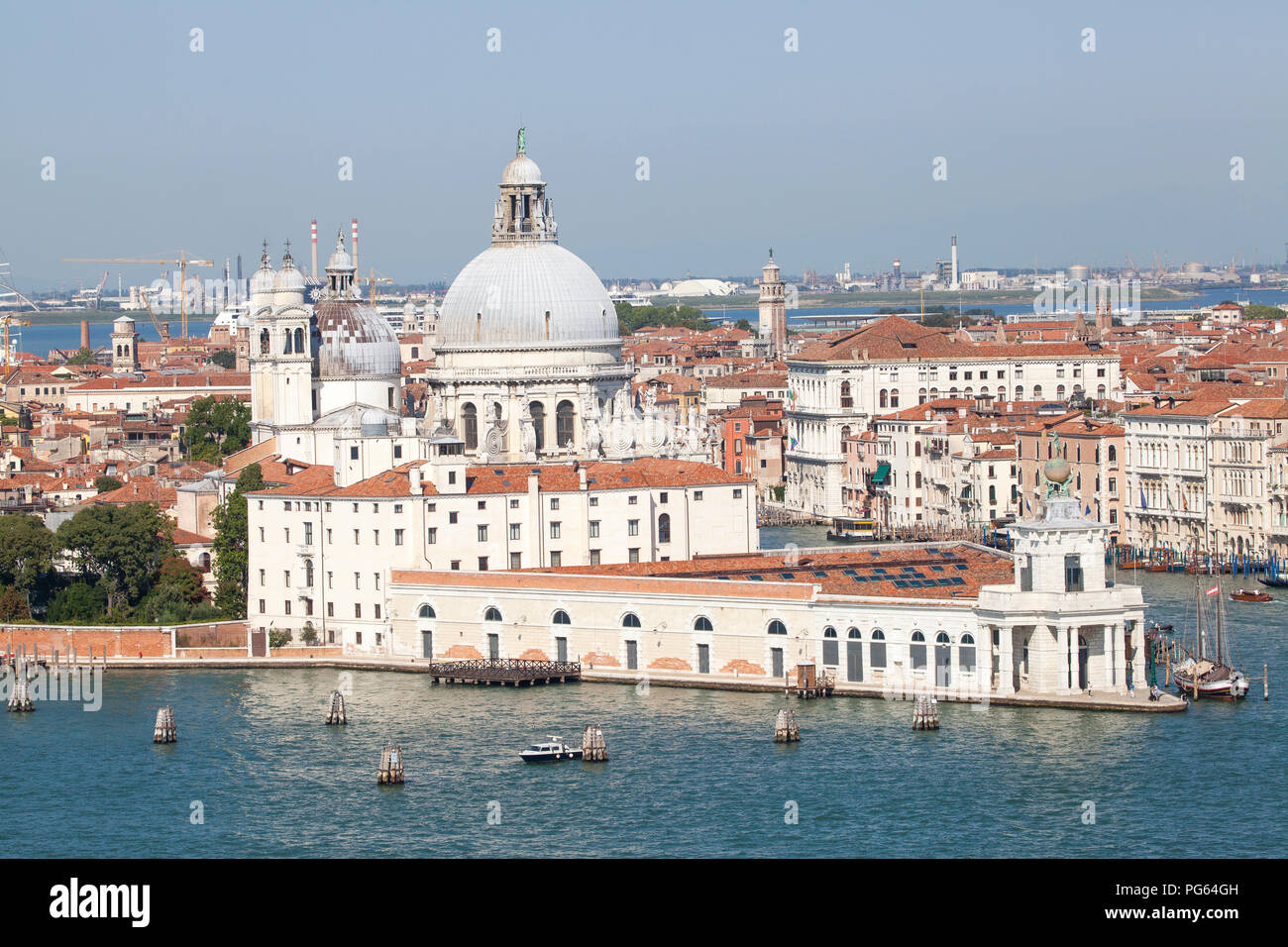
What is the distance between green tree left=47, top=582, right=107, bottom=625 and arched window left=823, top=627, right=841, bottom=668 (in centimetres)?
1062

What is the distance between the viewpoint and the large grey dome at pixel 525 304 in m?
35.5

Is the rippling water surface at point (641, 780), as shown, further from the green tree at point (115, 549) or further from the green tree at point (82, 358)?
the green tree at point (82, 358)

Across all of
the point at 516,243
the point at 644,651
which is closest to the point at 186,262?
the point at 516,243

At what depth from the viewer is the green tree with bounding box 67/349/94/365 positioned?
9838 cm

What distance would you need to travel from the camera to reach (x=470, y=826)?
19.1 m

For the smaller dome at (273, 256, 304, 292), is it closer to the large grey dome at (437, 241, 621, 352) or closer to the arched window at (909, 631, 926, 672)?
the large grey dome at (437, 241, 621, 352)

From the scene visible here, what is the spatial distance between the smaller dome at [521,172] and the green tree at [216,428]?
36.7 feet

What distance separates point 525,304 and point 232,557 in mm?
6692

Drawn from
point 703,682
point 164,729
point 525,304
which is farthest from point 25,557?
point 703,682

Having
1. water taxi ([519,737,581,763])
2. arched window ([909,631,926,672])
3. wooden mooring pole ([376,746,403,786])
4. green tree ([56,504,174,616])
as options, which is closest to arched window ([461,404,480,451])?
green tree ([56,504,174,616])

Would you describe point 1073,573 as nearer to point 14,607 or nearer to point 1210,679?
point 1210,679

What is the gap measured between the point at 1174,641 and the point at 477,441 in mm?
12175

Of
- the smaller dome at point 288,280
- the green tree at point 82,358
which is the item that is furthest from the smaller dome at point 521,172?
the green tree at point 82,358
